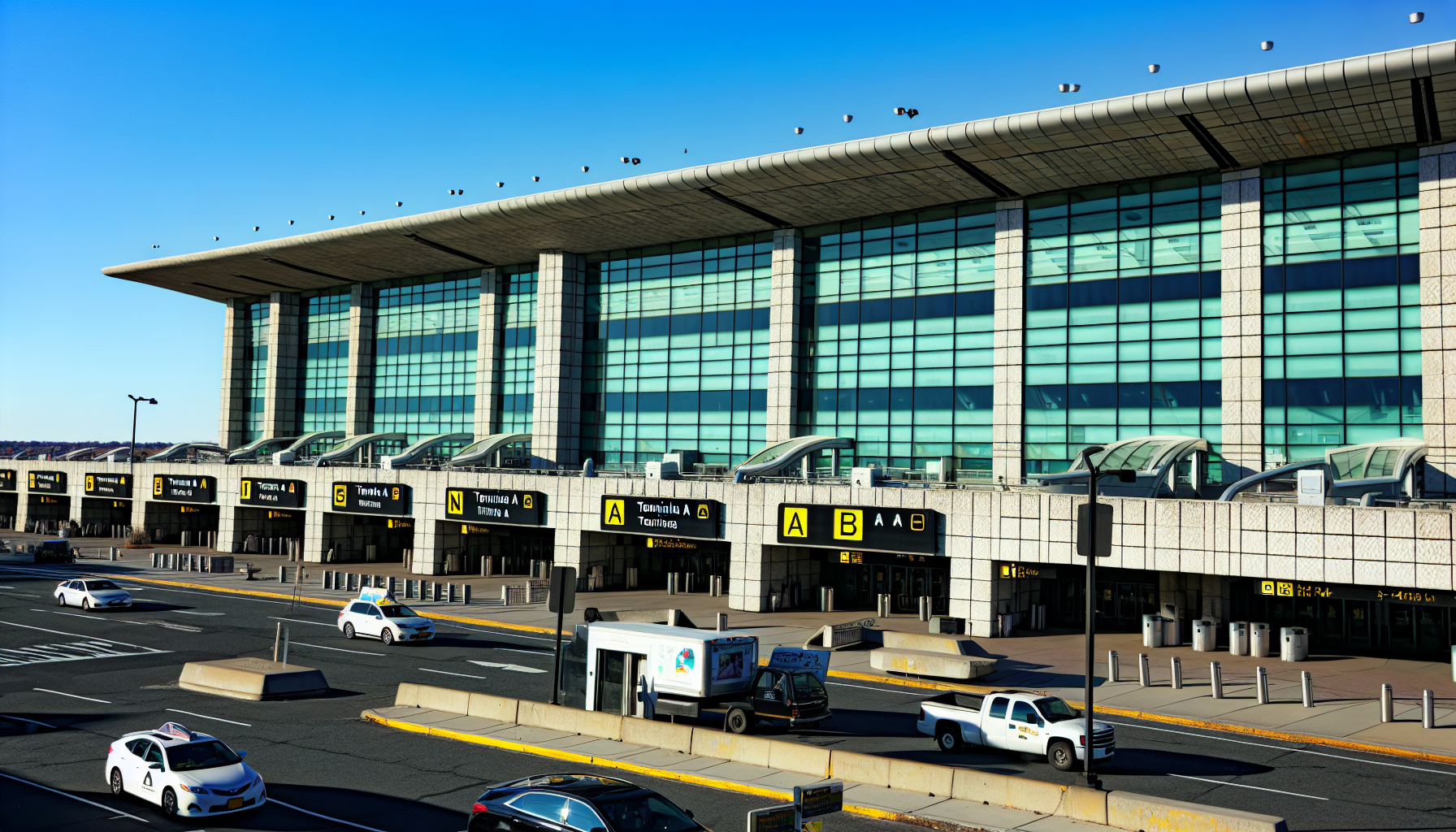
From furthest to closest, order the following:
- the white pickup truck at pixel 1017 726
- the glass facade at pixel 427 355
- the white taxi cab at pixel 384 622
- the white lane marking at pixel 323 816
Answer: the glass facade at pixel 427 355 → the white taxi cab at pixel 384 622 → the white pickup truck at pixel 1017 726 → the white lane marking at pixel 323 816

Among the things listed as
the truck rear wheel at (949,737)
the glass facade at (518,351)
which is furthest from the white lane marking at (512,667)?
the glass facade at (518,351)

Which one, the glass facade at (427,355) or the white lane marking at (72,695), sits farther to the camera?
the glass facade at (427,355)

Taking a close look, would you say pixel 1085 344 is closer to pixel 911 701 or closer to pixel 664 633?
pixel 911 701

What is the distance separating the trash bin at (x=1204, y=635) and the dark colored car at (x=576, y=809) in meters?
30.5

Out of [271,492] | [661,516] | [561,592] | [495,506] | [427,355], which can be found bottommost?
[561,592]

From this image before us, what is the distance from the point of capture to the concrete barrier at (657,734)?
73.3ft

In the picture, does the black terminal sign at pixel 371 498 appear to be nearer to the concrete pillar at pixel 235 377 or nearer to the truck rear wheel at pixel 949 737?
the concrete pillar at pixel 235 377

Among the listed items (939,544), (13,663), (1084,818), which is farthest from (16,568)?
(1084,818)

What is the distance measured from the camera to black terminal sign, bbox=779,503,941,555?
1722 inches

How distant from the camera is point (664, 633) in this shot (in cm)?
2473

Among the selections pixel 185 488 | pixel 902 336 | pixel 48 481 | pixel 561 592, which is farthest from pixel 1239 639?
pixel 48 481

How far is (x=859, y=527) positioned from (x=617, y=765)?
25439 millimetres

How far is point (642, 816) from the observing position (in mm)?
14141

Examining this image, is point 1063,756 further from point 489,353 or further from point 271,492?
point 271,492
